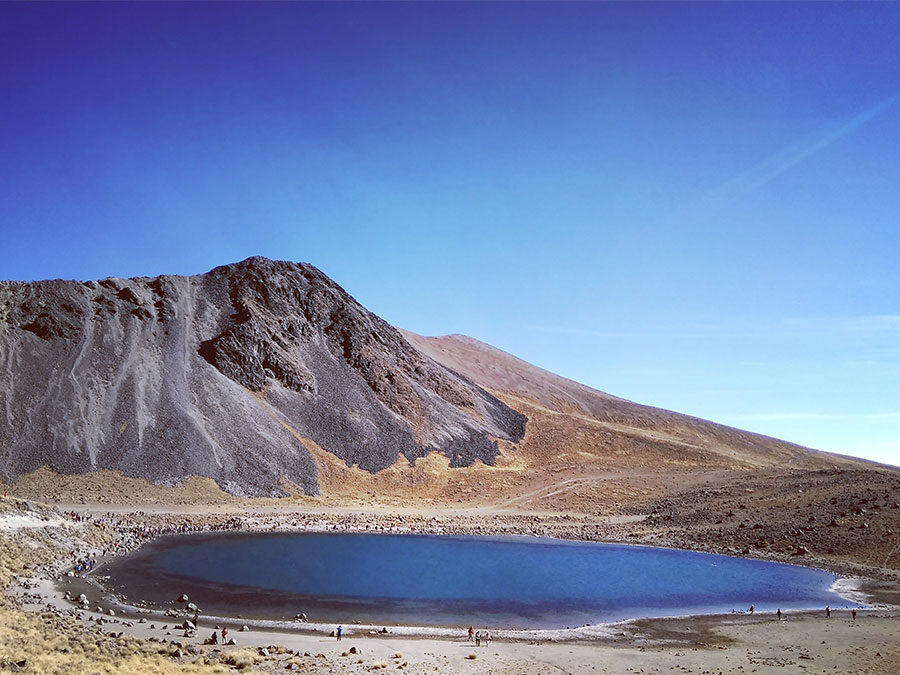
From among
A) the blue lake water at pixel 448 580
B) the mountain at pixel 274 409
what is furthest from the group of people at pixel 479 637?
the mountain at pixel 274 409

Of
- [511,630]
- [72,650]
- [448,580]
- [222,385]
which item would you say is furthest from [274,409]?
[72,650]

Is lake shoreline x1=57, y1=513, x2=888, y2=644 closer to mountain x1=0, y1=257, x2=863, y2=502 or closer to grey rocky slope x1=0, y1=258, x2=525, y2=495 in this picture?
grey rocky slope x1=0, y1=258, x2=525, y2=495

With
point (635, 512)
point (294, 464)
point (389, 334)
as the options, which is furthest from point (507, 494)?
point (389, 334)

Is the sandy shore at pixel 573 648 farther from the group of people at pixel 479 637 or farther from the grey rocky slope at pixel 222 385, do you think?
the grey rocky slope at pixel 222 385

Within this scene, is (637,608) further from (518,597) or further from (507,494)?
(507,494)

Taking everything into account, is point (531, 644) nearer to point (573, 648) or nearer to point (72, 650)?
point (573, 648)

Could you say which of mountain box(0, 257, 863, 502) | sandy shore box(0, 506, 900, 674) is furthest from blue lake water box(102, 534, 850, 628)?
mountain box(0, 257, 863, 502)

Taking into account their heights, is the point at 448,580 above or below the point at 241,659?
below
